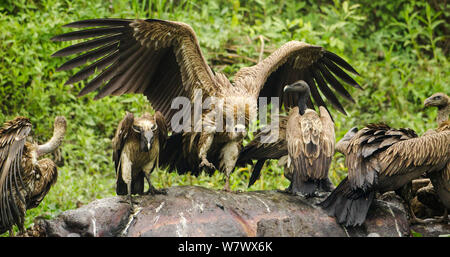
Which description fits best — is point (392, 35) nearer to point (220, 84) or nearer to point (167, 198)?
point (220, 84)

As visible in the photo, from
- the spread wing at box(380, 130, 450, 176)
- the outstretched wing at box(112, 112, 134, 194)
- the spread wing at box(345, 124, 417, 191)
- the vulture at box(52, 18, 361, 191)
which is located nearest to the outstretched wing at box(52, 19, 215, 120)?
the vulture at box(52, 18, 361, 191)

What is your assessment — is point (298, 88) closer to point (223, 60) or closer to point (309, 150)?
point (309, 150)

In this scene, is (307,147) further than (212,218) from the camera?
Yes

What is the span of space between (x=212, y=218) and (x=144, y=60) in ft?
5.83

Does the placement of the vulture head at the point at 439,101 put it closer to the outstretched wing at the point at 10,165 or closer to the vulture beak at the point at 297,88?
the vulture beak at the point at 297,88

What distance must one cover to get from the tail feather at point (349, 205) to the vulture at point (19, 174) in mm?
2555

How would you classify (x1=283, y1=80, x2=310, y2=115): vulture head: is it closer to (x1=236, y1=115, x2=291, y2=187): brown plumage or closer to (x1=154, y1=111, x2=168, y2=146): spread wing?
(x1=236, y1=115, x2=291, y2=187): brown plumage

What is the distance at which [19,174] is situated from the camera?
5332 mm

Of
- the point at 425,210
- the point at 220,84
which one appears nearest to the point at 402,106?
the point at 425,210

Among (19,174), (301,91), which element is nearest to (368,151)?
(301,91)

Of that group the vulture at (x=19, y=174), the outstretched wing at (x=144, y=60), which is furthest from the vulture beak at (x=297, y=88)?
the vulture at (x=19, y=174)

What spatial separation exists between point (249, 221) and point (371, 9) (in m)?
6.69

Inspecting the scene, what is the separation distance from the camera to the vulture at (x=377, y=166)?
534cm

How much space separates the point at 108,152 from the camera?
8391 mm
